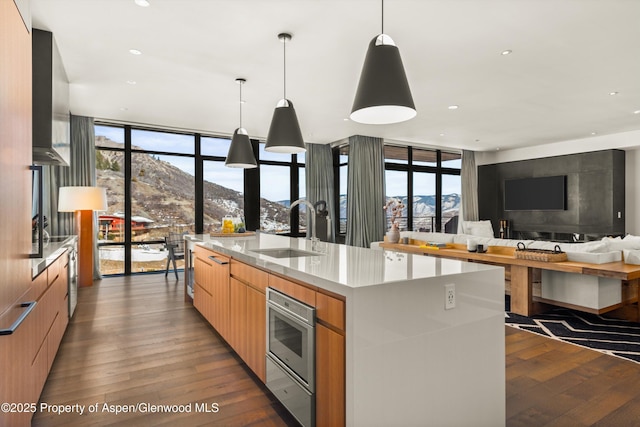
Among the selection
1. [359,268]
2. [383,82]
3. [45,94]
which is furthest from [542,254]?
[45,94]

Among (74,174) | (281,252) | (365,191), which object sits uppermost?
(74,174)

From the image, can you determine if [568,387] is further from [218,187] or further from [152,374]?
[218,187]

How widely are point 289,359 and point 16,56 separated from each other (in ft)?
5.89

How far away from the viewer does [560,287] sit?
3.96 metres

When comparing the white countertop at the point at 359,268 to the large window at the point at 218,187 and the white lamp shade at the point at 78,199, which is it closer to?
the white lamp shade at the point at 78,199

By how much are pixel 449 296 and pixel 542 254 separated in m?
2.79

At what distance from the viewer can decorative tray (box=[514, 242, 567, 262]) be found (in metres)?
3.84

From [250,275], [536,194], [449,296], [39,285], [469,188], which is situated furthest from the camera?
[469,188]

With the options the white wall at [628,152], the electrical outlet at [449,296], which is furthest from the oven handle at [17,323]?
the white wall at [628,152]

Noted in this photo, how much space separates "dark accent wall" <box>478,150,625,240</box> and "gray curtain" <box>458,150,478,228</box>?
0.46m

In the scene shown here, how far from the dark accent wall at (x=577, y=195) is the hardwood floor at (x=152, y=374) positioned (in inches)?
299

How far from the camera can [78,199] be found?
16.7 feet

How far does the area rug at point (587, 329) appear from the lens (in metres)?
3.10

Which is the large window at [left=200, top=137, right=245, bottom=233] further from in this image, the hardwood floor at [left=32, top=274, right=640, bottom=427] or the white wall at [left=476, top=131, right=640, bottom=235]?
the white wall at [left=476, top=131, right=640, bottom=235]
